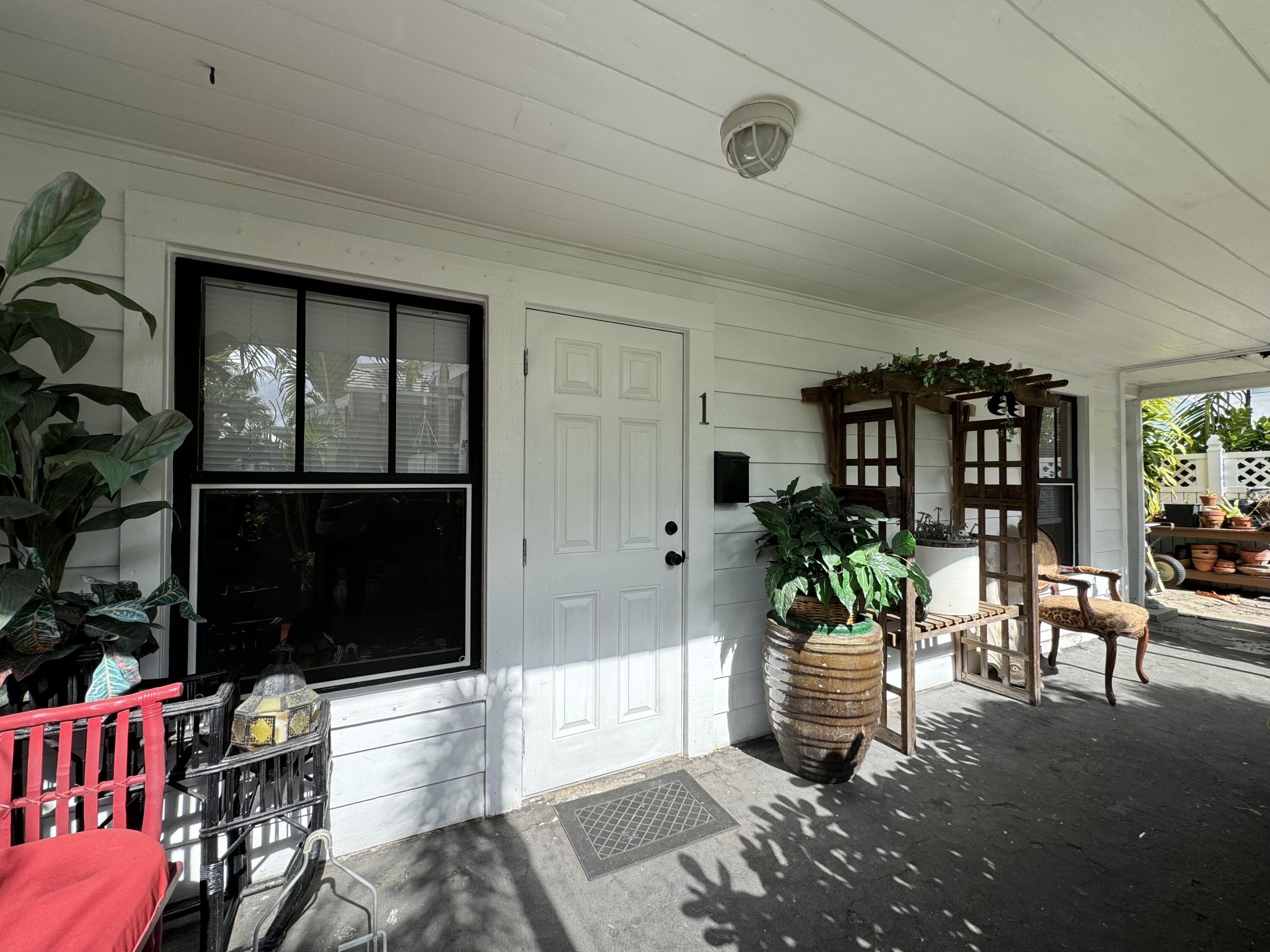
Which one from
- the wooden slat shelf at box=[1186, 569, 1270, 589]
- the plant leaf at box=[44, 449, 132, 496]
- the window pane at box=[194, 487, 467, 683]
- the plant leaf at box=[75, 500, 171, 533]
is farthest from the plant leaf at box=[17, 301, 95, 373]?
the wooden slat shelf at box=[1186, 569, 1270, 589]

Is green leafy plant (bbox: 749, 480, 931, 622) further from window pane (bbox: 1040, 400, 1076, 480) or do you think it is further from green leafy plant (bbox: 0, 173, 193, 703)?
window pane (bbox: 1040, 400, 1076, 480)

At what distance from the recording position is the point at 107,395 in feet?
4.57

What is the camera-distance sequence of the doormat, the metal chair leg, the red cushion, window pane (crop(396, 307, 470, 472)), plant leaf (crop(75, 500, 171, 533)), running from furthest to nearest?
the metal chair leg, window pane (crop(396, 307, 470, 472)), the doormat, plant leaf (crop(75, 500, 171, 533)), the red cushion

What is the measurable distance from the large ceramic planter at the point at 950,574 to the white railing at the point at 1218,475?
6171mm

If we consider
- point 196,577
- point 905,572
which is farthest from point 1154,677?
point 196,577

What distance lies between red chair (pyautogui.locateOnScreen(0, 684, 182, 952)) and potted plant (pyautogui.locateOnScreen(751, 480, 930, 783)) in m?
2.10

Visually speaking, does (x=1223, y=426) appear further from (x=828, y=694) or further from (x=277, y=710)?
(x=277, y=710)

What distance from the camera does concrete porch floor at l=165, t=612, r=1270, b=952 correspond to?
5.23 feet

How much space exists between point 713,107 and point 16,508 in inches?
75.3

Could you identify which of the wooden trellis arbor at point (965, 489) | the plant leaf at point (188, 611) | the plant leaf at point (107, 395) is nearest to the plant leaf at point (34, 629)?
the plant leaf at point (188, 611)

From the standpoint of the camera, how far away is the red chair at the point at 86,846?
96 centimetres

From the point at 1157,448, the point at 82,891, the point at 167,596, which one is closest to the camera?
the point at 82,891

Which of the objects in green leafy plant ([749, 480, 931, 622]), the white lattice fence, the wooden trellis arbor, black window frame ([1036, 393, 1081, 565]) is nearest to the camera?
green leafy plant ([749, 480, 931, 622])

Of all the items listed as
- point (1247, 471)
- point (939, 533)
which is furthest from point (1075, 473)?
point (1247, 471)
